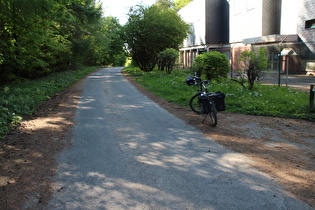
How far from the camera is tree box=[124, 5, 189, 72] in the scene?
2617 centimetres

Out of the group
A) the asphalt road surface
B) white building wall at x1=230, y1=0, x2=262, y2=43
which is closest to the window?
white building wall at x1=230, y1=0, x2=262, y2=43

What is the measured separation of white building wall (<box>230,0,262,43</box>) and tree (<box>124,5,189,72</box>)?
22.0 feet

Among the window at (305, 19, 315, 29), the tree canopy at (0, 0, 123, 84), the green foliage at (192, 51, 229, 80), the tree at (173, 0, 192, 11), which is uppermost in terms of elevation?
the tree at (173, 0, 192, 11)

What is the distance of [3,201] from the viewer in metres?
3.54

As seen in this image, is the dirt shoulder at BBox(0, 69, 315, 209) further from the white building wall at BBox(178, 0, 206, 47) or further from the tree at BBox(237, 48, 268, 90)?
the white building wall at BBox(178, 0, 206, 47)

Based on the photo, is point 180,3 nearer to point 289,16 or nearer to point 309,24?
point 289,16

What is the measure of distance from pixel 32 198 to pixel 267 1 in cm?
2820

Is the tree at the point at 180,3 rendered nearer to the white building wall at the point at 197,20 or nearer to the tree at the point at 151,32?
the white building wall at the point at 197,20

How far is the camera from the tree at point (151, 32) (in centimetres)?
2617

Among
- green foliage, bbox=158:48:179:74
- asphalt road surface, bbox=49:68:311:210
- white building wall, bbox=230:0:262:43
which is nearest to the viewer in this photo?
asphalt road surface, bbox=49:68:311:210

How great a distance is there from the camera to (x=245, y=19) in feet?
97.6

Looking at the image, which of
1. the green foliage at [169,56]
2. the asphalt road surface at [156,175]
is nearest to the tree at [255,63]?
the asphalt road surface at [156,175]

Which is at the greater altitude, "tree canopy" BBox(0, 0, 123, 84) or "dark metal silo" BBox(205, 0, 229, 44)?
"dark metal silo" BBox(205, 0, 229, 44)

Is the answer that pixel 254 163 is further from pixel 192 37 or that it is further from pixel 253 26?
pixel 192 37
